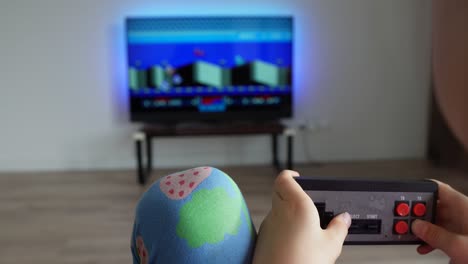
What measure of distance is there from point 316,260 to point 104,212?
2241mm

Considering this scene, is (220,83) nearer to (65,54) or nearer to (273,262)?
(65,54)

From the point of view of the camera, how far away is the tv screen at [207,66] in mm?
3191

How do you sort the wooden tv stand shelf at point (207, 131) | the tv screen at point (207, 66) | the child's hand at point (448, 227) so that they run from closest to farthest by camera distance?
the child's hand at point (448, 227) → the wooden tv stand shelf at point (207, 131) → the tv screen at point (207, 66)

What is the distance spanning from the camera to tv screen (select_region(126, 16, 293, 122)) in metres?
3.19

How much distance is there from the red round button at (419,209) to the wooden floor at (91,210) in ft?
2.78

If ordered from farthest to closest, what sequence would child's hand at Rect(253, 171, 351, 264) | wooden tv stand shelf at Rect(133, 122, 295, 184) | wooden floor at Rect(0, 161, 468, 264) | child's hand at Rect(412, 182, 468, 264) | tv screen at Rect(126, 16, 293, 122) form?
tv screen at Rect(126, 16, 293, 122) < wooden tv stand shelf at Rect(133, 122, 295, 184) < wooden floor at Rect(0, 161, 468, 264) < child's hand at Rect(412, 182, 468, 264) < child's hand at Rect(253, 171, 351, 264)

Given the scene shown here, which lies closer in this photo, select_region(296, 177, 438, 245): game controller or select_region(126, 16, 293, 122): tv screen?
select_region(296, 177, 438, 245): game controller

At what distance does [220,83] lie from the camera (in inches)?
128

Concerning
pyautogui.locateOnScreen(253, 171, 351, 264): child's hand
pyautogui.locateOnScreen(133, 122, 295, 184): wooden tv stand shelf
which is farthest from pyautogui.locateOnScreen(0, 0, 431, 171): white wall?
pyautogui.locateOnScreen(253, 171, 351, 264): child's hand

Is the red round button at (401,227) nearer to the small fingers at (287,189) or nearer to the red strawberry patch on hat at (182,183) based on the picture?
the small fingers at (287,189)

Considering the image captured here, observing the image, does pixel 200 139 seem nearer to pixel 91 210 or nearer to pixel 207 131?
pixel 207 131

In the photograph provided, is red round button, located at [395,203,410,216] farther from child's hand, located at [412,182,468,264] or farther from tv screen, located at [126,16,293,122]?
tv screen, located at [126,16,293,122]

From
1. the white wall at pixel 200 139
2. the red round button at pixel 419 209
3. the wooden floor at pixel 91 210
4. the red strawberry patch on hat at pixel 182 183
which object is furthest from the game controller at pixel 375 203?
the white wall at pixel 200 139

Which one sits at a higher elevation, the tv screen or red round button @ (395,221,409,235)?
the tv screen
